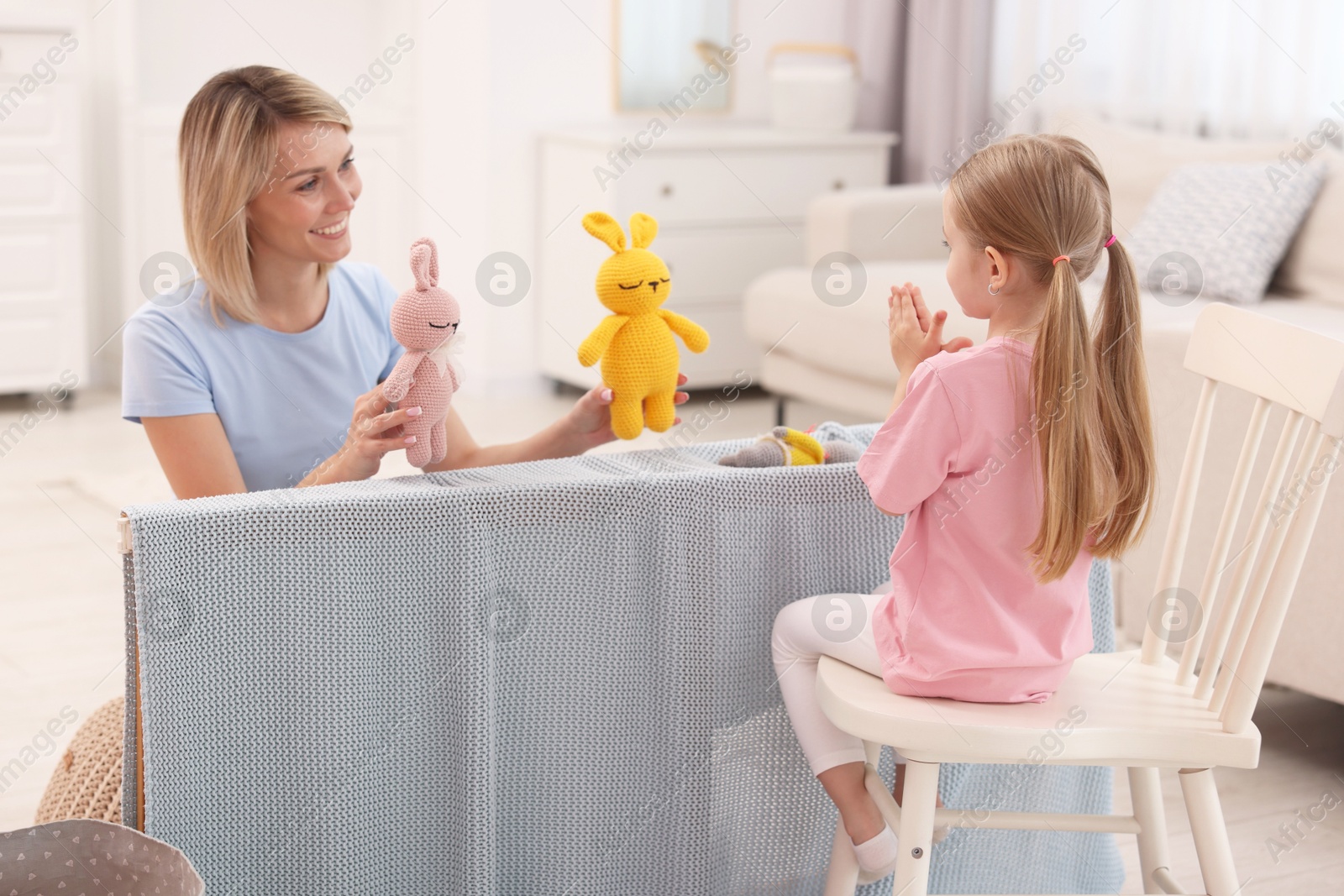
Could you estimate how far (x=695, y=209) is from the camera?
4191 mm

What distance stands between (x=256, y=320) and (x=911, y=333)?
0.77m

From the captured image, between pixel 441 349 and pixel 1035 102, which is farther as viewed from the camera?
pixel 1035 102

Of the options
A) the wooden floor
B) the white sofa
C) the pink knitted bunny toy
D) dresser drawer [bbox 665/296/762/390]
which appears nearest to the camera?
the pink knitted bunny toy

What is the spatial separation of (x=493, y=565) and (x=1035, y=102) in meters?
3.32

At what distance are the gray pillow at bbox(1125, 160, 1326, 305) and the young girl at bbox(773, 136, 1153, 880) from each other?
2.00m

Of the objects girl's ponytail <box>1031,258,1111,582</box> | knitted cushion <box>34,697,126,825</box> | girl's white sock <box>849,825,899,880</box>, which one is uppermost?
girl's ponytail <box>1031,258,1111,582</box>

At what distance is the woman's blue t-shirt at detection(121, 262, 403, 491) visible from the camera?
61.7 inches

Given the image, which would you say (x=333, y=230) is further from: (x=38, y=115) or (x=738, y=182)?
(x=38, y=115)

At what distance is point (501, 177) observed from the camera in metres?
4.29

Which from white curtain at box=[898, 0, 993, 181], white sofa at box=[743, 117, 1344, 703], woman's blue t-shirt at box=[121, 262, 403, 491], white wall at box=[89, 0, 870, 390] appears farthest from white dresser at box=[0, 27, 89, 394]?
woman's blue t-shirt at box=[121, 262, 403, 491]

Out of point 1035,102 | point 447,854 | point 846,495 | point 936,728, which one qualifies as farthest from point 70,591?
point 1035,102

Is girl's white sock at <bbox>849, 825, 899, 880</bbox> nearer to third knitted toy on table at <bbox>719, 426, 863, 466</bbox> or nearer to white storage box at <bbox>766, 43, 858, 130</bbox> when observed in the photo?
third knitted toy on table at <bbox>719, 426, 863, 466</bbox>

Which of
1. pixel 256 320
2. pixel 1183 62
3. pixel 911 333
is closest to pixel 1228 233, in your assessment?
pixel 1183 62

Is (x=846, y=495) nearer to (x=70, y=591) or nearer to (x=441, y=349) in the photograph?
(x=441, y=349)
